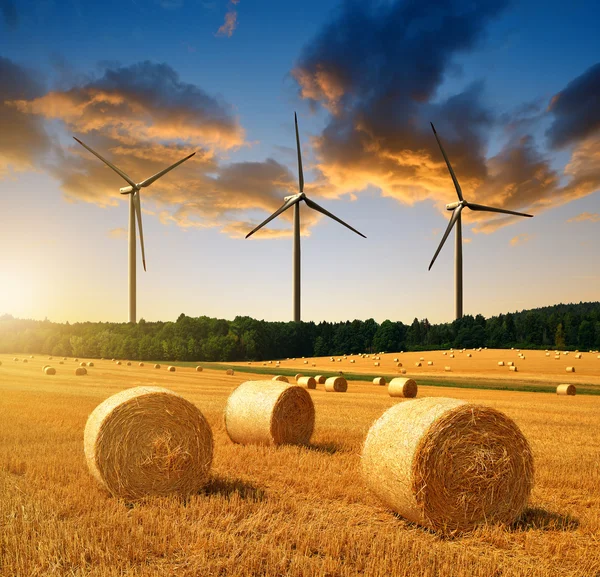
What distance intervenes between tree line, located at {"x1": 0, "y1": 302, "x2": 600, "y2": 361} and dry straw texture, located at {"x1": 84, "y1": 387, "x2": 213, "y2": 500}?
281 ft

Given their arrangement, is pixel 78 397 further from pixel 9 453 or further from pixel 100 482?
pixel 100 482

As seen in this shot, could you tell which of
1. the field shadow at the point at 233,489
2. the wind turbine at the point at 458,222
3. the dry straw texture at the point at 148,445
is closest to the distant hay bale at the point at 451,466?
the field shadow at the point at 233,489

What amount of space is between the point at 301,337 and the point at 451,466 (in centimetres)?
10063

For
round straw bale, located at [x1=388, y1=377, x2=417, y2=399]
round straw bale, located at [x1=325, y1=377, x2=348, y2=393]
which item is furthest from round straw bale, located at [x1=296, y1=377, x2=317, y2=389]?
round straw bale, located at [x1=388, y1=377, x2=417, y2=399]

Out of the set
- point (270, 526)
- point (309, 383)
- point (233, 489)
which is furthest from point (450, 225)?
point (270, 526)

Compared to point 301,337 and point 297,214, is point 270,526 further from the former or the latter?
point 301,337

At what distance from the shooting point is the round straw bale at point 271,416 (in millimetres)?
16328

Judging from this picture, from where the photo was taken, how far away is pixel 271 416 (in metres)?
16.2

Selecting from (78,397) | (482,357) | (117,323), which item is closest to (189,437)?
(78,397)

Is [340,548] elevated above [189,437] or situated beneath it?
situated beneath

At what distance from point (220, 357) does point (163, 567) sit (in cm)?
9441

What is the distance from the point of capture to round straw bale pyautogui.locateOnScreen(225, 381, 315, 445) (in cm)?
1633

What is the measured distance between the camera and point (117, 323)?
112000mm

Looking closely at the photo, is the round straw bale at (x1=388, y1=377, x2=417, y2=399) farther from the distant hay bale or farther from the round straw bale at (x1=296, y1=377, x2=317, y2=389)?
the distant hay bale
